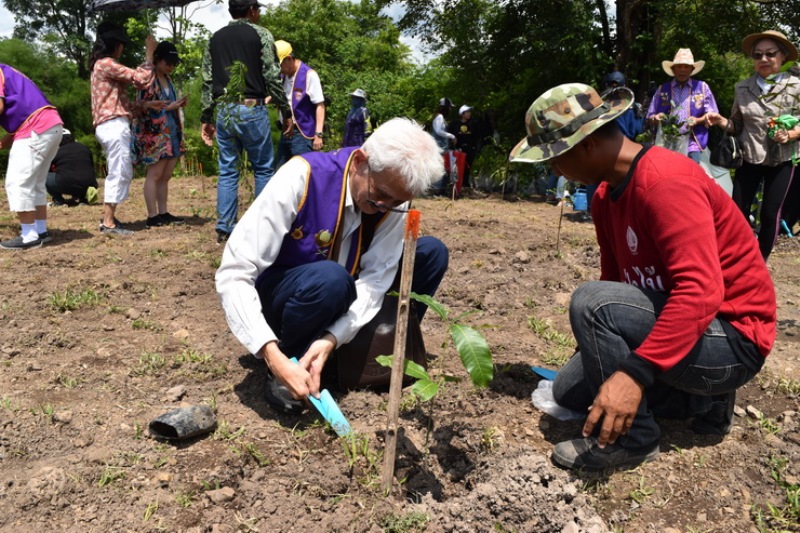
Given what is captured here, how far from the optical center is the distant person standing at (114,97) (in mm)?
4699

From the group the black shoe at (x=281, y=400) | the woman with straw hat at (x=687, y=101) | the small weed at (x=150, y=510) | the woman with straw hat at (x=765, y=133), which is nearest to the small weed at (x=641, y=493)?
the black shoe at (x=281, y=400)

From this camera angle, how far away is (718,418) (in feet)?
7.04

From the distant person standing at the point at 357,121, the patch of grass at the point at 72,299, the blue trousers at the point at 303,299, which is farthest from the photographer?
the distant person standing at the point at 357,121

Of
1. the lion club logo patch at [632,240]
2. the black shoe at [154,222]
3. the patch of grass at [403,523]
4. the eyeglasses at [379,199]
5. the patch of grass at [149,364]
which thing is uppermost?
the eyeglasses at [379,199]

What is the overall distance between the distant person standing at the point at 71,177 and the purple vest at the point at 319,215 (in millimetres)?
5684

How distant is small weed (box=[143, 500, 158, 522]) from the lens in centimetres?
171

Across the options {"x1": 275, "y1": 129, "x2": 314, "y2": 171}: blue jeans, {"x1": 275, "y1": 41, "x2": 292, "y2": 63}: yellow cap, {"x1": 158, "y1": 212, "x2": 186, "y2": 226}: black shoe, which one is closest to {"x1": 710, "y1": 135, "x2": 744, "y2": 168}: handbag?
{"x1": 275, "y1": 129, "x2": 314, "y2": 171}: blue jeans

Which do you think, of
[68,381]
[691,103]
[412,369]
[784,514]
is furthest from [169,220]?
[784,514]

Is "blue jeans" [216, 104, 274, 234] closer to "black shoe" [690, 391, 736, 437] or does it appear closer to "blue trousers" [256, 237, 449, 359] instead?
"blue trousers" [256, 237, 449, 359]

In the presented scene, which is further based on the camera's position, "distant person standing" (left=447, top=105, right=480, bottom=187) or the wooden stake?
"distant person standing" (left=447, top=105, right=480, bottom=187)

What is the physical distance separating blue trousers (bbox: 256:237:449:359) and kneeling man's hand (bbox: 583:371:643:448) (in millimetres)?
937

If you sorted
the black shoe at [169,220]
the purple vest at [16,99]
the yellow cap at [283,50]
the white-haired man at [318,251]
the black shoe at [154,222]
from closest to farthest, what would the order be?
1. the white-haired man at [318,251]
2. the purple vest at [16,99]
3. the yellow cap at [283,50]
4. the black shoe at [154,222]
5. the black shoe at [169,220]

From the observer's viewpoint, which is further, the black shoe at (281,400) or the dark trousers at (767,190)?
the dark trousers at (767,190)

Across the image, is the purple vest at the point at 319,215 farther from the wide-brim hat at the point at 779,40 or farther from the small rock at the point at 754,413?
the wide-brim hat at the point at 779,40
